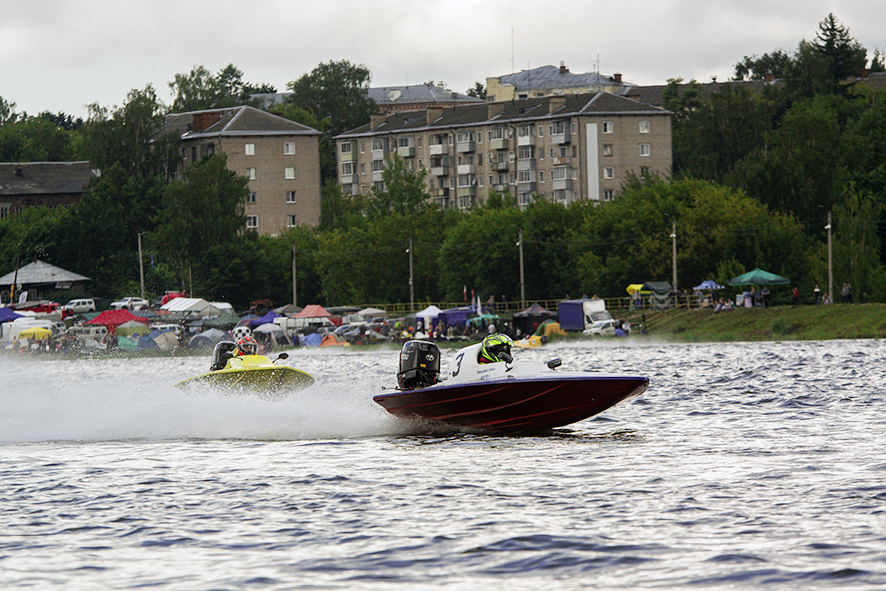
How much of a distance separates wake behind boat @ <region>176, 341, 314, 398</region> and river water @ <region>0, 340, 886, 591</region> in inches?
14.4

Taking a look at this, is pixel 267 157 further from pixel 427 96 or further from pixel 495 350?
pixel 495 350

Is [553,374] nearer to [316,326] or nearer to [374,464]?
[374,464]

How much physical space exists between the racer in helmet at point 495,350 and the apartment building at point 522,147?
310ft

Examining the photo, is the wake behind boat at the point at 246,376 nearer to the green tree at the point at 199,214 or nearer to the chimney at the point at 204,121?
the green tree at the point at 199,214

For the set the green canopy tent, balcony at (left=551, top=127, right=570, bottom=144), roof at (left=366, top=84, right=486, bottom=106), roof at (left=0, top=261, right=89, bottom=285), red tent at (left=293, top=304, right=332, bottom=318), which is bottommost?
red tent at (left=293, top=304, right=332, bottom=318)

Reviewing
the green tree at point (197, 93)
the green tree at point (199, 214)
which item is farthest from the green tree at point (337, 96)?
the green tree at point (199, 214)

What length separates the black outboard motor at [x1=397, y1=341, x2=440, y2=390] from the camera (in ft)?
76.3

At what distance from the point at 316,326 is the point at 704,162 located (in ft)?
140

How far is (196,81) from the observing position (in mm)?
155750

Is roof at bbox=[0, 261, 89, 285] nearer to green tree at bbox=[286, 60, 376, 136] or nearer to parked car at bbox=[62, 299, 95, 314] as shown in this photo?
parked car at bbox=[62, 299, 95, 314]

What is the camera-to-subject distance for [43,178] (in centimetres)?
13925

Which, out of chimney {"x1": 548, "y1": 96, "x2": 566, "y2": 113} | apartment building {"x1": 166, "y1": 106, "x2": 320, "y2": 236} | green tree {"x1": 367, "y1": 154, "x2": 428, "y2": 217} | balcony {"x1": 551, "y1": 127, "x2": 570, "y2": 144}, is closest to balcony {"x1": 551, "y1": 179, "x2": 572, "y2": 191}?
balcony {"x1": 551, "y1": 127, "x2": 570, "y2": 144}

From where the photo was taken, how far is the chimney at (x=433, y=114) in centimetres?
14538

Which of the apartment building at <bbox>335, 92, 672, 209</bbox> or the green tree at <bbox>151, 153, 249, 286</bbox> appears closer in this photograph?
the green tree at <bbox>151, 153, 249, 286</bbox>
